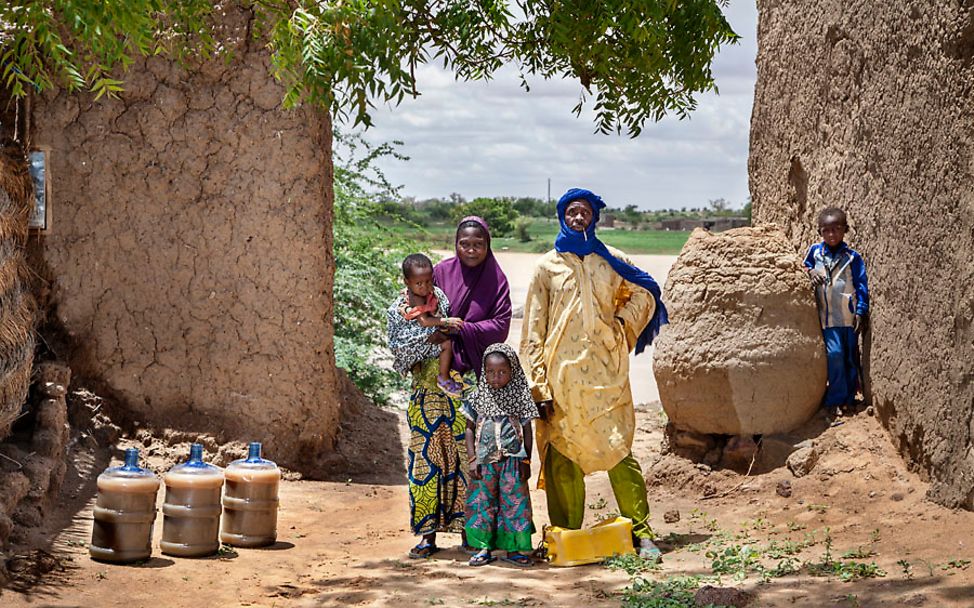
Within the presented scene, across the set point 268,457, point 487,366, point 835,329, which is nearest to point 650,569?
point 487,366

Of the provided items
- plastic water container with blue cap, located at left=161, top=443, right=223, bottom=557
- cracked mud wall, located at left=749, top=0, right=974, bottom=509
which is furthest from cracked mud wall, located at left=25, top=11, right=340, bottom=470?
cracked mud wall, located at left=749, top=0, right=974, bottom=509

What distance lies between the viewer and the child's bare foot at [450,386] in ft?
19.8

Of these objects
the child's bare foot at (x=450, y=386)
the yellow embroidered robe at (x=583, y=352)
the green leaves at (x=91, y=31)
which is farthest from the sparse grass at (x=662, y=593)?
the green leaves at (x=91, y=31)

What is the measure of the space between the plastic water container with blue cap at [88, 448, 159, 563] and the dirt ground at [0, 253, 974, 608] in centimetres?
9

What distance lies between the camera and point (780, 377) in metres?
7.32

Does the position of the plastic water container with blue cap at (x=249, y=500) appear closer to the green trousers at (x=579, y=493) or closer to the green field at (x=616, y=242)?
the green trousers at (x=579, y=493)

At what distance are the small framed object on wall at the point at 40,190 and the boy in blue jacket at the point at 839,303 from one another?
4.75 meters

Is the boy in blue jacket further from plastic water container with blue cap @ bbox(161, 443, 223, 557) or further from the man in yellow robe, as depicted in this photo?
plastic water container with blue cap @ bbox(161, 443, 223, 557)

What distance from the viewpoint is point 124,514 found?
563 cm

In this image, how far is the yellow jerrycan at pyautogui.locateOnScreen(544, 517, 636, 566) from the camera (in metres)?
5.86

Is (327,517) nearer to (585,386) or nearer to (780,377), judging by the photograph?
(585,386)

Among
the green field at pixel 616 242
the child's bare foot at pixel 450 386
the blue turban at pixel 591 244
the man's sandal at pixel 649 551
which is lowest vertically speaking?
the man's sandal at pixel 649 551

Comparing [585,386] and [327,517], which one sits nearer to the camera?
[585,386]

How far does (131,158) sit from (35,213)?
681 millimetres
